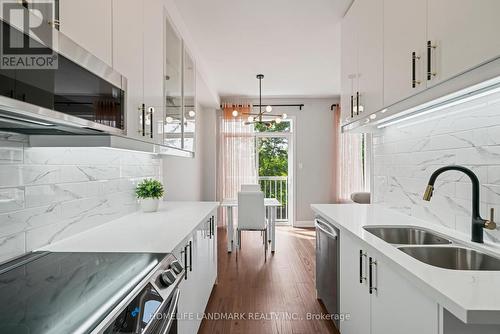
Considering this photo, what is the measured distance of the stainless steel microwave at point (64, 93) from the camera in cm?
69

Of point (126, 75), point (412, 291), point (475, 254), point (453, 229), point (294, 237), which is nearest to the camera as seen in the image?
point (412, 291)

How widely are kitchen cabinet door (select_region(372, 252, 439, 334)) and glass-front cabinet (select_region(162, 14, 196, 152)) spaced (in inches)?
62.6

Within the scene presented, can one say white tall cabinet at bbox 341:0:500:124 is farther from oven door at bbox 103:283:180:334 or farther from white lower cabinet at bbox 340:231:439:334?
oven door at bbox 103:283:180:334

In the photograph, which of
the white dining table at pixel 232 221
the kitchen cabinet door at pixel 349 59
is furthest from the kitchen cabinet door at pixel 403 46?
the white dining table at pixel 232 221

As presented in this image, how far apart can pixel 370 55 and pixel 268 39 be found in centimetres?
150

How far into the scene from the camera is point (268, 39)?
3.21m

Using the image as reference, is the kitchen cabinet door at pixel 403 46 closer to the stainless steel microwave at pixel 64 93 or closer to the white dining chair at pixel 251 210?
the stainless steel microwave at pixel 64 93

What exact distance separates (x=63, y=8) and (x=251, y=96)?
5037 mm

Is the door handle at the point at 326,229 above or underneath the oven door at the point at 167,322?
above

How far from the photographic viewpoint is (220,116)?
5.93 m

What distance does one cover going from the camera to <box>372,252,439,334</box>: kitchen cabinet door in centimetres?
95

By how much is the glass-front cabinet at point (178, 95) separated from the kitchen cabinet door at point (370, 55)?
147 centimetres

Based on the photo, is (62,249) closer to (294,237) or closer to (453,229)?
(453,229)

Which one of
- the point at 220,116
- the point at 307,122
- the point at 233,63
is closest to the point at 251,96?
the point at 220,116
